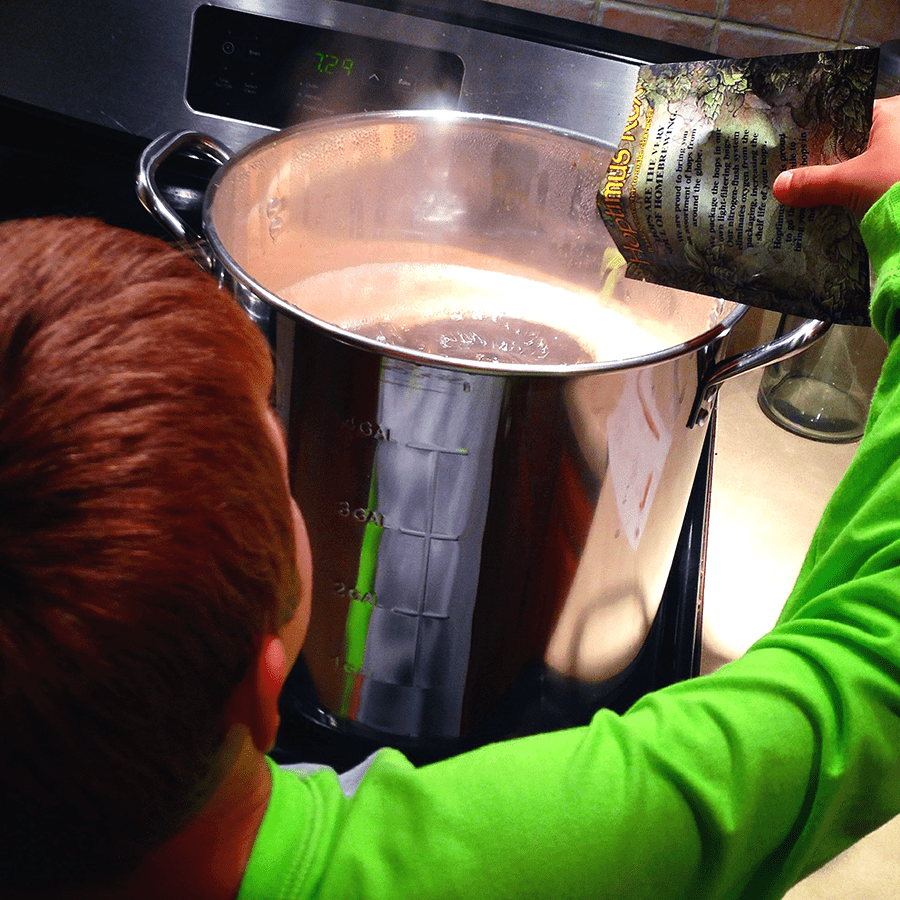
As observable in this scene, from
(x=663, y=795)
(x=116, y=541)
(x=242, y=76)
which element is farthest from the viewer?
(x=242, y=76)

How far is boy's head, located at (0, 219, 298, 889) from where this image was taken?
0.23 m

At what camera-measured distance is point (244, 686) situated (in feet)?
0.95

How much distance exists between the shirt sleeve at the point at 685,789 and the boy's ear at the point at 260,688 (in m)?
0.08

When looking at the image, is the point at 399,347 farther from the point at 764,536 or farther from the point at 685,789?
the point at 764,536

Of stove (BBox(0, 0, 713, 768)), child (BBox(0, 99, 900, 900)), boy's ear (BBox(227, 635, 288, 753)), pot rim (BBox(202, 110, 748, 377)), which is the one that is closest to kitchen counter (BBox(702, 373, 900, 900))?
stove (BBox(0, 0, 713, 768))

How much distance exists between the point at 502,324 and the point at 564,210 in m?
0.10

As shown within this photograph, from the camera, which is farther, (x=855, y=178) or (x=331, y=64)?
(x=331, y=64)

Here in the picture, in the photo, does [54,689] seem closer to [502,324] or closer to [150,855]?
[150,855]

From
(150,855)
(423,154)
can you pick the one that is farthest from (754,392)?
(150,855)

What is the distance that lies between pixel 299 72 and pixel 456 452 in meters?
0.49

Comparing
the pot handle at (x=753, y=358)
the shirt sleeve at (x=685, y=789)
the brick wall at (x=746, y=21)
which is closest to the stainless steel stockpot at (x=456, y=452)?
the pot handle at (x=753, y=358)

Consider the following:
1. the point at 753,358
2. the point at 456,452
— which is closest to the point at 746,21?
the point at 753,358

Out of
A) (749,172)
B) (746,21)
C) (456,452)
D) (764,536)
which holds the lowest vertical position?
(764,536)

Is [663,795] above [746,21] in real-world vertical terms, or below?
below
